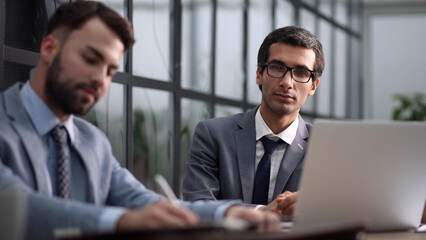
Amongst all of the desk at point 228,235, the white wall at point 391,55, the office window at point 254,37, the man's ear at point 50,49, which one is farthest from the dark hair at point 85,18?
the white wall at point 391,55

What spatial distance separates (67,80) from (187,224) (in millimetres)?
553

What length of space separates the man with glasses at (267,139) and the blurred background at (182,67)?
788 millimetres

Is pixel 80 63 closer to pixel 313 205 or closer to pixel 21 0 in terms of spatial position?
pixel 313 205

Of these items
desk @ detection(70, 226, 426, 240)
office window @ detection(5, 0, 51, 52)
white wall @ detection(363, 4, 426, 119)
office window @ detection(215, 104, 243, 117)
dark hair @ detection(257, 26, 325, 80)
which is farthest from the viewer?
white wall @ detection(363, 4, 426, 119)

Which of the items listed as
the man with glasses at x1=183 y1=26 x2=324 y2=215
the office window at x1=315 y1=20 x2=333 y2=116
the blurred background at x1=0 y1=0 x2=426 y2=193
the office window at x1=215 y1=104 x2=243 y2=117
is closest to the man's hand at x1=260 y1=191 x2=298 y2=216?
the man with glasses at x1=183 y1=26 x2=324 y2=215

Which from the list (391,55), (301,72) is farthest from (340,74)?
(301,72)

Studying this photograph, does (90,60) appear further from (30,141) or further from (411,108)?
(411,108)

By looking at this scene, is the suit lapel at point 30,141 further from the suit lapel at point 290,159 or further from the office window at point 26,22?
the suit lapel at point 290,159

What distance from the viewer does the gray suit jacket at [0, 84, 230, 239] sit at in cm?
121

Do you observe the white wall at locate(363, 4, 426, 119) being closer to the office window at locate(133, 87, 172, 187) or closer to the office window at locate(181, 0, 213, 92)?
the office window at locate(181, 0, 213, 92)

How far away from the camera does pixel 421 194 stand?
5.74ft

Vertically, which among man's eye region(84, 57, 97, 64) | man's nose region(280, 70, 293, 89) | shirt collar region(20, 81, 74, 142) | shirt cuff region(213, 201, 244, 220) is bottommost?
shirt cuff region(213, 201, 244, 220)

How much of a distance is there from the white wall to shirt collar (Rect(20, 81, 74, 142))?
351 inches

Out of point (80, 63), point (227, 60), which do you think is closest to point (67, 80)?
point (80, 63)
